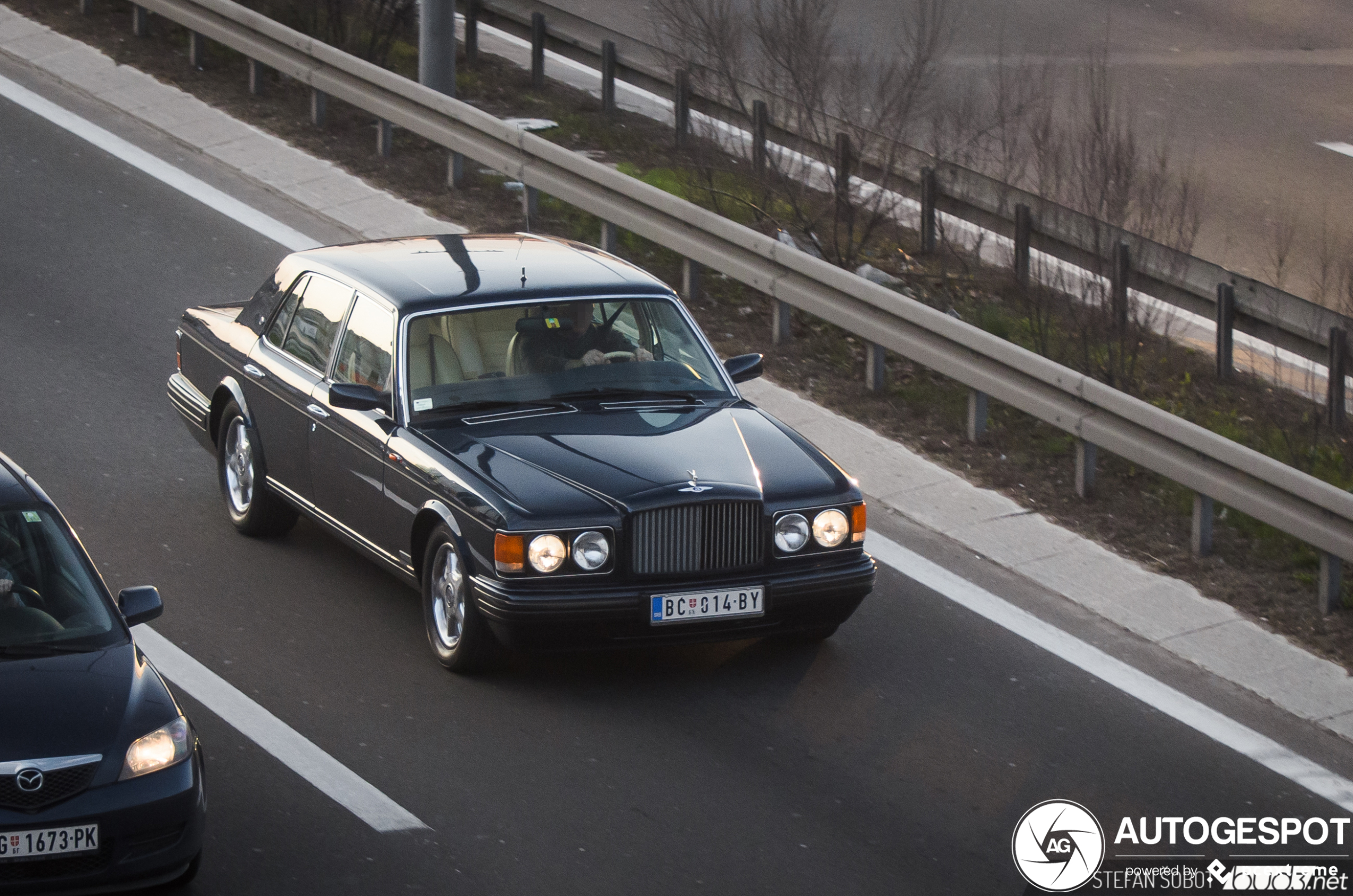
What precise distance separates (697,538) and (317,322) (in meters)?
2.64

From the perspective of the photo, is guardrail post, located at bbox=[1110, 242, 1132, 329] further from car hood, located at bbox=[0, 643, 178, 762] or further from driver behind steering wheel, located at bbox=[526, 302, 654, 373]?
car hood, located at bbox=[0, 643, 178, 762]

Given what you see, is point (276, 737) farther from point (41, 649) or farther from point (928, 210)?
point (928, 210)

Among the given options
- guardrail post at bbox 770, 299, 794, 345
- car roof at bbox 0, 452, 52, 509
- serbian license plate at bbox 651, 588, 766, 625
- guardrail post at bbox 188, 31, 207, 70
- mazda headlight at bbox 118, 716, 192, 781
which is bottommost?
guardrail post at bbox 770, 299, 794, 345

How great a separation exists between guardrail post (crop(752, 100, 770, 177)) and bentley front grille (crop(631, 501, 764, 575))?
22.0 ft

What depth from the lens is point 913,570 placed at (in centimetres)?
979

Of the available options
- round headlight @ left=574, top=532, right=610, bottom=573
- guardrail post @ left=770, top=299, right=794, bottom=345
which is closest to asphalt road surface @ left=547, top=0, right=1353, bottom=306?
guardrail post @ left=770, top=299, right=794, bottom=345

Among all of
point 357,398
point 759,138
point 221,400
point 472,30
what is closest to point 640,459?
point 357,398

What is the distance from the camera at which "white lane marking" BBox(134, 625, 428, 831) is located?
706 centimetres

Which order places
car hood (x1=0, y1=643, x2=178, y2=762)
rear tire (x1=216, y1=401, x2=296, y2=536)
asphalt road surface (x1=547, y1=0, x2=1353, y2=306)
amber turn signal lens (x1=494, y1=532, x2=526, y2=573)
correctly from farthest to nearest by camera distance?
asphalt road surface (x1=547, y1=0, x2=1353, y2=306) < rear tire (x1=216, y1=401, x2=296, y2=536) < amber turn signal lens (x1=494, y1=532, x2=526, y2=573) < car hood (x1=0, y1=643, x2=178, y2=762)

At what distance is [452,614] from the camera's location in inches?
328

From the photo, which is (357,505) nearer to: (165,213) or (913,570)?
(913,570)

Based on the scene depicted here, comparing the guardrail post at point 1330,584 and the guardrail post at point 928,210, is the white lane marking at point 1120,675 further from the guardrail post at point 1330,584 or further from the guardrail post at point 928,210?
the guardrail post at point 928,210

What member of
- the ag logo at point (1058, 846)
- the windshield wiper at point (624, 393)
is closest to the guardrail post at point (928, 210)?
the windshield wiper at point (624, 393)

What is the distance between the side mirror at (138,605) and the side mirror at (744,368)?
11.3ft
